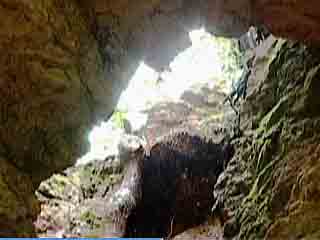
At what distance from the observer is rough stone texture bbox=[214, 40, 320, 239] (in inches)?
169

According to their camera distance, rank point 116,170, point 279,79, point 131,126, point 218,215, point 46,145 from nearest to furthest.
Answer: point 46,145 → point 279,79 → point 218,215 → point 116,170 → point 131,126

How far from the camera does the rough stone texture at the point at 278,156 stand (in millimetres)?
4289

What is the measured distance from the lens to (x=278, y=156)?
491 cm

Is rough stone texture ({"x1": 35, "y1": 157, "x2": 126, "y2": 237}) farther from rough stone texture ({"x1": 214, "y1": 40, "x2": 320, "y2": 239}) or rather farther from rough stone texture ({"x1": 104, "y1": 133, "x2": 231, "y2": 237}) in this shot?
rough stone texture ({"x1": 214, "y1": 40, "x2": 320, "y2": 239})

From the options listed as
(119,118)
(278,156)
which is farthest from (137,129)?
(278,156)

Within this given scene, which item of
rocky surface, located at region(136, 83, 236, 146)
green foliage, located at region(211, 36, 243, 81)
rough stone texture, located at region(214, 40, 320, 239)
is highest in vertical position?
green foliage, located at region(211, 36, 243, 81)

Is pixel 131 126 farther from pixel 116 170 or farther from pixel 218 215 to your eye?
pixel 218 215

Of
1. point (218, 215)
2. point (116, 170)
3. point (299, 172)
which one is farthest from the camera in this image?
point (116, 170)

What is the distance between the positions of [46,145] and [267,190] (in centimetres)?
237

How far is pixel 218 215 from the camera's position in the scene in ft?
20.0

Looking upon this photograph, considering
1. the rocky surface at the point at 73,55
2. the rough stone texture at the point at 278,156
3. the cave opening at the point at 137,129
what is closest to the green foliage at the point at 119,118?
the cave opening at the point at 137,129

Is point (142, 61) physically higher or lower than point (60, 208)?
higher

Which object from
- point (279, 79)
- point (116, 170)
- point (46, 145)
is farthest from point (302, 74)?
point (116, 170)

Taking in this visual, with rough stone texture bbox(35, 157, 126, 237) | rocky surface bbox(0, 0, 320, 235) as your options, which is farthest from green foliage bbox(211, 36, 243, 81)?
rocky surface bbox(0, 0, 320, 235)
